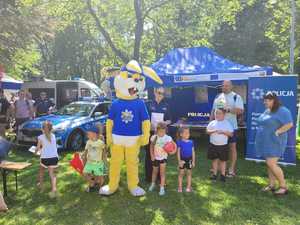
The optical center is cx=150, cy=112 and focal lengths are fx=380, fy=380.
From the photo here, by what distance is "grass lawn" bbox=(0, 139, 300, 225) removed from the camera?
532cm

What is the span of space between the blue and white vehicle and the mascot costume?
4.01m

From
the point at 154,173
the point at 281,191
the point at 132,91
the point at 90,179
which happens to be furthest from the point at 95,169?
the point at 281,191

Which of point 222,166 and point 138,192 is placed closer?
point 138,192

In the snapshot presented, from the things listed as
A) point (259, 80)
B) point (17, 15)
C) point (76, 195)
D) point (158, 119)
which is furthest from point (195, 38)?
point (76, 195)

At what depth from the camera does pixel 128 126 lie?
20.5 feet

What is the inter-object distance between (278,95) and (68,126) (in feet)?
17.8

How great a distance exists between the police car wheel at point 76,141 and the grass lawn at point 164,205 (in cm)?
295

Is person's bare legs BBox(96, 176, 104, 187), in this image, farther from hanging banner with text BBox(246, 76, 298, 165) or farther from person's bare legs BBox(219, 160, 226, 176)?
hanging banner with text BBox(246, 76, 298, 165)

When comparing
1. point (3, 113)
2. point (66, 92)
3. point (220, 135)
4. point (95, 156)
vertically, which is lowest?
point (95, 156)

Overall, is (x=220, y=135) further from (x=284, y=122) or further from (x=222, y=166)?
(x=284, y=122)

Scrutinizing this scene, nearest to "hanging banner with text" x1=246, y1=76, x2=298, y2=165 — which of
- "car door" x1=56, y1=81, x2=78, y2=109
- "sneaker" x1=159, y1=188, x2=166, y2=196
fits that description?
"sneaker" x1=159, y1=188, x2=166, y2=196

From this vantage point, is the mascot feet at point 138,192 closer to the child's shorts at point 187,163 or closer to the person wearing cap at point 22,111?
the child's shorts at point 187,163

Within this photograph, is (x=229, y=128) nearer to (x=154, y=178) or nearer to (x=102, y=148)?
(x=154, y=178)

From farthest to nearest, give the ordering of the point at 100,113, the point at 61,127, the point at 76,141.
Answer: the point at 100,113 → the point at 76,141 → the point at 61,127
